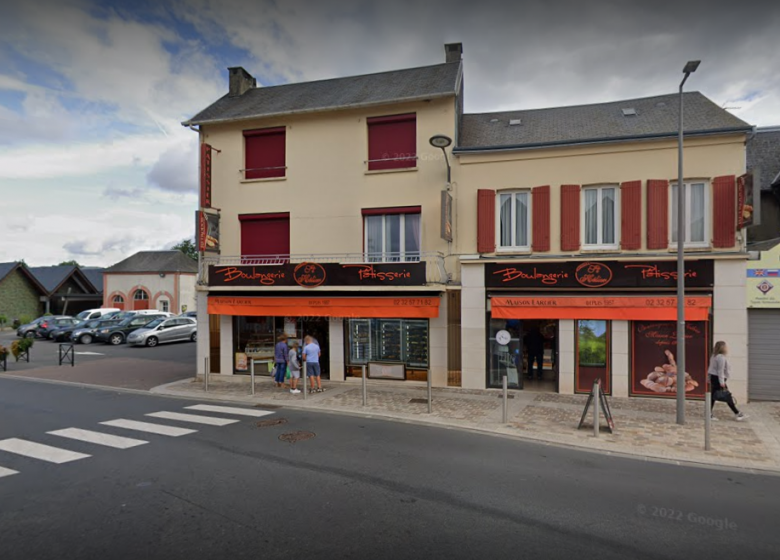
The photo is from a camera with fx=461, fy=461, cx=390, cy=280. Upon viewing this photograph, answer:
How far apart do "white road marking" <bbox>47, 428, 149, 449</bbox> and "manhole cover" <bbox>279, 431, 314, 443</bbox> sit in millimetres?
2479

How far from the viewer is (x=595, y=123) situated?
44.5ft

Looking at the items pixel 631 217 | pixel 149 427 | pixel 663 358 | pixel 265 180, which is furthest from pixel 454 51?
pixel 149 427

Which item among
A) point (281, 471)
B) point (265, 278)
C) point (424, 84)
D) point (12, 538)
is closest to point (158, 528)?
point (12, 538)

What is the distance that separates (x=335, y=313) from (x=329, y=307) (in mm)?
285

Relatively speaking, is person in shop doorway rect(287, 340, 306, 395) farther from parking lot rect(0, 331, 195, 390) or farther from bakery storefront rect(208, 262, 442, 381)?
parking lot rect(0, 331, 195, 390)

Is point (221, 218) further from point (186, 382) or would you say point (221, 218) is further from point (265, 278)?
point (186, 382)

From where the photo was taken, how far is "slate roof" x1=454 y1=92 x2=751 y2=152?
39.7 ft

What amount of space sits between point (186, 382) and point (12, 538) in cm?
1076

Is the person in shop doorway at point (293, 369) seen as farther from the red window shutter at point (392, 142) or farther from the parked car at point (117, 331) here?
the parked car at point (117, 331)

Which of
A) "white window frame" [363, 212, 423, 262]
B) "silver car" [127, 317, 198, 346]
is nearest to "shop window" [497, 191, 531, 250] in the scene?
"white window frame" [363, 212, 423, 262]

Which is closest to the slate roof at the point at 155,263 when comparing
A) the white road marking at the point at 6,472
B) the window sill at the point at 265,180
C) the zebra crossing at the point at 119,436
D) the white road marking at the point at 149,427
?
the window sill at the point at 265,180

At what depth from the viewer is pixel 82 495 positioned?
5883 millimetres

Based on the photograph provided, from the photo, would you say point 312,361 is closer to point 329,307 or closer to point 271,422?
point 329,307

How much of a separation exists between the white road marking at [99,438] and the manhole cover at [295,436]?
248 centimetres
